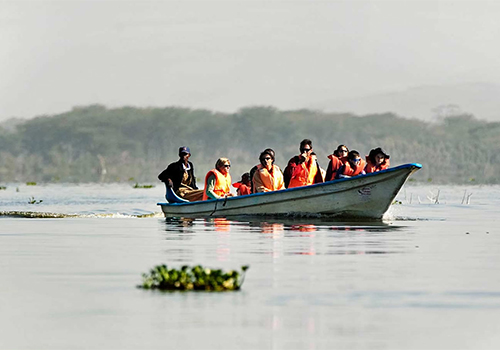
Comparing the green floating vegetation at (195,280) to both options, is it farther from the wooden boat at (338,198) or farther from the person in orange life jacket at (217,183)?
the person in orange life jacket at (217,183)

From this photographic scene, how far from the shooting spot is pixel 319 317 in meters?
11.7

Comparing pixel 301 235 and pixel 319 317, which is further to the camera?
pixel 301 235

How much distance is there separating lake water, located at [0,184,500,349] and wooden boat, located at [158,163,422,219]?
4806mm

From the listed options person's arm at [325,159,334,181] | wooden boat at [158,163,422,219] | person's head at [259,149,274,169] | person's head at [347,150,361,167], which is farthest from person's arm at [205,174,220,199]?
person's head at [347,150,361,167]

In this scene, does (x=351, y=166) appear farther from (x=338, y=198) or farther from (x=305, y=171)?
(x=305, y=171)

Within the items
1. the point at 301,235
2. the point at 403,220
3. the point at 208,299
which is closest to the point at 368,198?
the point at 403,220

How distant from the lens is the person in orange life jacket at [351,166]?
28781 millimetres

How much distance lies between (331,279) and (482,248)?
5900 millimetres

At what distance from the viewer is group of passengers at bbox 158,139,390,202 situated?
29.0 m

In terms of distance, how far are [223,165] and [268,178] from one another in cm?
111

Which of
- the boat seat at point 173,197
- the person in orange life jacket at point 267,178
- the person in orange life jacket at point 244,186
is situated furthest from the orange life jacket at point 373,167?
the boat seat at point 173,197

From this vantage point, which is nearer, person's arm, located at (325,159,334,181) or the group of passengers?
the group of passengers

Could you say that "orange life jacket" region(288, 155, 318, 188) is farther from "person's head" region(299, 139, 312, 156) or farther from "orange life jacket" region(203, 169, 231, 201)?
"orange life jacket" region(203, 169, 231, 201)

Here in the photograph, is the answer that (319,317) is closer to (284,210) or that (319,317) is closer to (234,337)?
(234,337)
